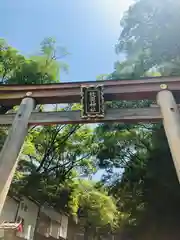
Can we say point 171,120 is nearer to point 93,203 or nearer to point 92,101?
→ point 92,101

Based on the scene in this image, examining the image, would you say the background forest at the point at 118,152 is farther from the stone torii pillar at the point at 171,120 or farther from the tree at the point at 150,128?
the stone torii pillar at the point at 171,120

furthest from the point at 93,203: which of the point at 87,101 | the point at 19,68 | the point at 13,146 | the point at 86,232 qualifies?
the point at 13,146

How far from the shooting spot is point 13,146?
5227 mm

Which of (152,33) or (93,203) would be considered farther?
(93,203)

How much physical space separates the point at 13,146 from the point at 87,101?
195 centimetres

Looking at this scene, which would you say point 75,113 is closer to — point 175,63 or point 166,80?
point 166,80

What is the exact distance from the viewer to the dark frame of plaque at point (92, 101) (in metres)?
5.77

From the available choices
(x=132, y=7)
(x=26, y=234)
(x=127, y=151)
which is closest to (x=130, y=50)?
(x=132, y=7)

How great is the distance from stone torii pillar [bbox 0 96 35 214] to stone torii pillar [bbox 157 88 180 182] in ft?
10.0

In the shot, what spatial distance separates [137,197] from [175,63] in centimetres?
843

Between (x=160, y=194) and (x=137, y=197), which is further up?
(x=137, y=197)

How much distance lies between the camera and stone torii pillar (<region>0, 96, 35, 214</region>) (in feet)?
15.6

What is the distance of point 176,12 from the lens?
11883 mm

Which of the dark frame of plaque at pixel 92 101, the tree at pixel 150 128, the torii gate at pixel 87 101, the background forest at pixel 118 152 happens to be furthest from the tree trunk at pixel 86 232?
the dark frame of plaque at pixel 92 101
